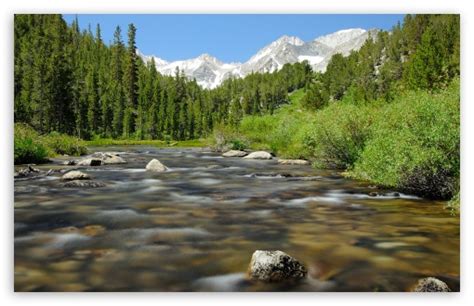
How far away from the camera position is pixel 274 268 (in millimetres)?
5828

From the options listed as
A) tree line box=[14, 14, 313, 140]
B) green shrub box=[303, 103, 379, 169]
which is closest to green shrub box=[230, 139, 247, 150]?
tree line box=[14, 14, 313, 140]

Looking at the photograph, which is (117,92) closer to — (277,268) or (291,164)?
(291,164)

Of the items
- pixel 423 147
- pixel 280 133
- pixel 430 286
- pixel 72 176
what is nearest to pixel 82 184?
pixel 72 176

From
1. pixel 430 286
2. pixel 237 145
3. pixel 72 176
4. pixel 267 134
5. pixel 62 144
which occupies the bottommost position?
pixel 430 286

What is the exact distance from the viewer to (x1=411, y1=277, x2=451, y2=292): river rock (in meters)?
5.68

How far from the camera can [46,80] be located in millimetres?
42406

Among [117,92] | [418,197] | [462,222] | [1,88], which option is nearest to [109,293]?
[1,88]

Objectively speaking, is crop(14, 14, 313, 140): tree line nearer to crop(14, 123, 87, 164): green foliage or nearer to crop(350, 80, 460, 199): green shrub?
crop(14, 123, 87, 164): green foliage

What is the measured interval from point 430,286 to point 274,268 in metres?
1.86

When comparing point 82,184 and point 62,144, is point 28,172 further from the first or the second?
point 62,144

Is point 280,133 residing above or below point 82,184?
above

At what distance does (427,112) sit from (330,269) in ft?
18.0

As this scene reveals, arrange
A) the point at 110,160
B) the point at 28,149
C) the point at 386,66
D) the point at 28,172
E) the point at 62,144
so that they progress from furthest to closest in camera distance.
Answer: the point at 386,66
the point at 62,144
the point at 110,160
the point at 28,149
the point at 28,172

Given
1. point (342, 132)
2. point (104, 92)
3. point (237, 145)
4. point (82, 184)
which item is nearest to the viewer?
point (82, 184)
